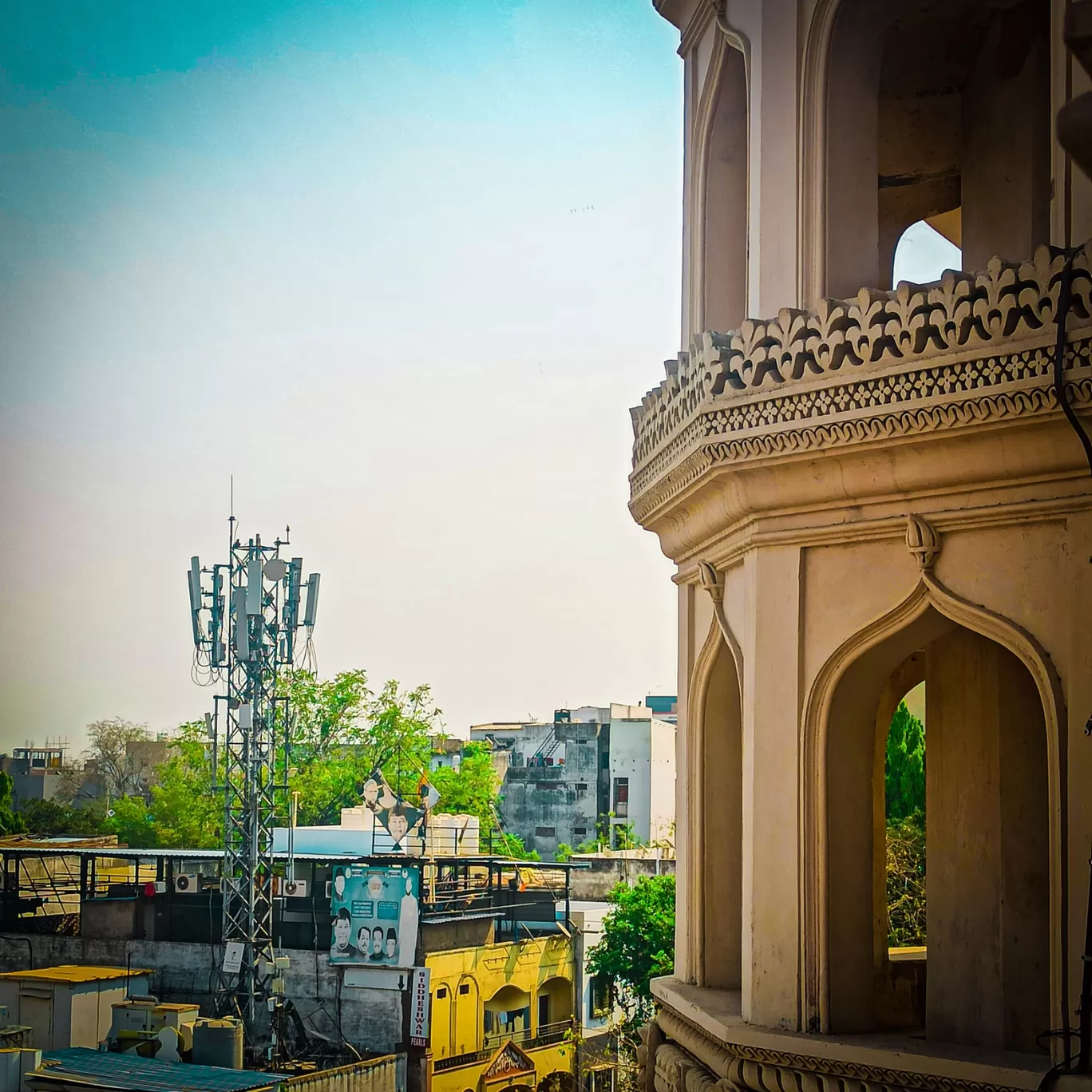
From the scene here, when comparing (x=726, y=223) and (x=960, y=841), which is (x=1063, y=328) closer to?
(x=960, y=841)

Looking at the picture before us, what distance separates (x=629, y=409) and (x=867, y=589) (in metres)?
1.64

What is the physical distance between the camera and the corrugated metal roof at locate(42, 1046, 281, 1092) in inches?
659

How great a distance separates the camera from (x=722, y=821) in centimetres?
566

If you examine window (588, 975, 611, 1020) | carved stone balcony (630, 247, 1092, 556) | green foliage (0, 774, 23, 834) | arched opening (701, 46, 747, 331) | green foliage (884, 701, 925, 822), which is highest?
arched opening (701, 46, 747, 331)

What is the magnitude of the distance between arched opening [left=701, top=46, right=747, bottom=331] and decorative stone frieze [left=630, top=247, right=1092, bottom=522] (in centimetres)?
96

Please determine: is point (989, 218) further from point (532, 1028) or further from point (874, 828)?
point (532, 1028)

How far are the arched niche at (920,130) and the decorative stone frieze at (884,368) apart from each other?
44 cm

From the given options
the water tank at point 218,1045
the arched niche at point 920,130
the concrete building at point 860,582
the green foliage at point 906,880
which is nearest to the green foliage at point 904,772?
the green foliage at point 906,880

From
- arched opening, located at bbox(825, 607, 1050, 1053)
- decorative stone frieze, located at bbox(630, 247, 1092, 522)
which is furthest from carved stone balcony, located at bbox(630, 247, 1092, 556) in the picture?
arched opening, located at bbox(825, 607, 1050, 1053)

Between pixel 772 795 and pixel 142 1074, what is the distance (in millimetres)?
15205

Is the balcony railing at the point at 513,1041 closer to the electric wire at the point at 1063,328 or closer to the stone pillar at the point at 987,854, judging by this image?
the stone pillar at the point at 987,854

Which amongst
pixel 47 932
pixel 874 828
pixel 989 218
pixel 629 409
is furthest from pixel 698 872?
pixel 47 932

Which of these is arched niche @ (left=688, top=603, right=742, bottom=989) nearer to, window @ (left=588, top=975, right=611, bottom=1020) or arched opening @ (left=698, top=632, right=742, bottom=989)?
arched opening @ (left=698, top=632, right=742, bottom=989)

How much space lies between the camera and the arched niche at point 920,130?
16.8ft
